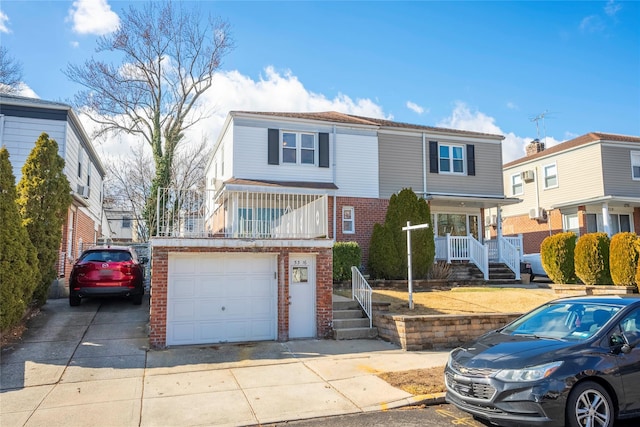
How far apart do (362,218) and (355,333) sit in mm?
8512

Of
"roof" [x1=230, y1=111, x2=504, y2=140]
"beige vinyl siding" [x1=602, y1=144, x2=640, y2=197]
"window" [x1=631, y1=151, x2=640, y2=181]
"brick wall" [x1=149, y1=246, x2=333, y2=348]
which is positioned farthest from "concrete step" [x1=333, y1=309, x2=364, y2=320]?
"window" [x1=631, y1=151, x2=640, y2=181]

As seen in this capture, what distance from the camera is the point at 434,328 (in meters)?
9.77

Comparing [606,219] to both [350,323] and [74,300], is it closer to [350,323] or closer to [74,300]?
[350,323]

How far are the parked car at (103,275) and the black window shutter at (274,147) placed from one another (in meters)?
7.28

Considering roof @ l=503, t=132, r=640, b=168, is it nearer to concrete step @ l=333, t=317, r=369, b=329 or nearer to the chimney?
the chimney

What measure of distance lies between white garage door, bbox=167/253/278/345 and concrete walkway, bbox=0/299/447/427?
0.41m

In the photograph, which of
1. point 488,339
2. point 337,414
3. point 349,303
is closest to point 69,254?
point 349,303

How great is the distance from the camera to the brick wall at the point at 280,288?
30.4 feet

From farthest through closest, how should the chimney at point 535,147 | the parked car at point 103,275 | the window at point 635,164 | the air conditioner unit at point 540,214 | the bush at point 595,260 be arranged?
the chimney at point 535,147 < the air conditioner unit at point 540,214 < the window at point 635,164 < the bush at point 595,260 < the parked car at point 103,275

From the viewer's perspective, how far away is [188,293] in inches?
384

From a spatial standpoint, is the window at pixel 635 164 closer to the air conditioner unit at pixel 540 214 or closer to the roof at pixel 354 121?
the air conditioner unit at pixel 540 214

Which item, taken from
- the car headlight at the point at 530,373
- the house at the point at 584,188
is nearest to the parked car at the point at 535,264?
the house at the point at 584,188

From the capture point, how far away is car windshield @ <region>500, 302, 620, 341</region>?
557 cm

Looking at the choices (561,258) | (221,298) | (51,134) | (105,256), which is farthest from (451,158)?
(51,134)
